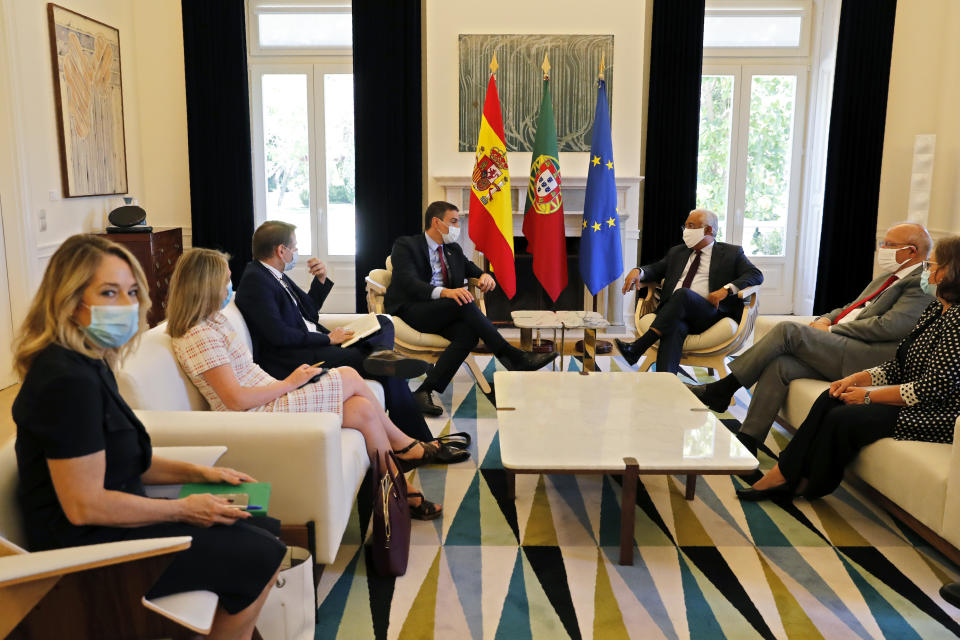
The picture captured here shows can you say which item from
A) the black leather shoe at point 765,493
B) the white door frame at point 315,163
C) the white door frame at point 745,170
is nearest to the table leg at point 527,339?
the black leather shoe at point 765,493

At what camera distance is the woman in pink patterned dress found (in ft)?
8.89

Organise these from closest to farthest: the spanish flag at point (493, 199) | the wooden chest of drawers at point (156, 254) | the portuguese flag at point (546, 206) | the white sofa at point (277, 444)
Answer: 1. the white sofa at point (277, 444)
2. the wooden chest of drawers at point (156, 254)
3. the spanish flag at point (493, 199)
4. the portuguese flag at point (546, 206)

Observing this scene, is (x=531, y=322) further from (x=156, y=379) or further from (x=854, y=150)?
(x=854, y=150)

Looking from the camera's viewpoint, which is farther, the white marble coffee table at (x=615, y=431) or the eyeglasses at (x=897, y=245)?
the eyeglasses at (x=897, y=245)

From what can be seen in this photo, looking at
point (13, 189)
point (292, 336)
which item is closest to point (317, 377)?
point (292, 336)

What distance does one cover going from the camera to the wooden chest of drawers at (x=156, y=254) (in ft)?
19.4

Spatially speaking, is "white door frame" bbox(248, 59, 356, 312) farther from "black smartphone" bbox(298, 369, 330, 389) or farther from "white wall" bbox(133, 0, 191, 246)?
"black smartphone" bbox(298, 369, 330, 389)

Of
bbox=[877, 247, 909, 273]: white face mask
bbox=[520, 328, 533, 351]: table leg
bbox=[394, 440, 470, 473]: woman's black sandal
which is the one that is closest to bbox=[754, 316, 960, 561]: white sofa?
bbox=[877, 247, 909, 273]: white face mask

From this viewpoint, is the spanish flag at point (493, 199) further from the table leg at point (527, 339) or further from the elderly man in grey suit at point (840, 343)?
the elderly man in grey suit at point (840, 343)

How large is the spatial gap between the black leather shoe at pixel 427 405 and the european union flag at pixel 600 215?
216 centimetres

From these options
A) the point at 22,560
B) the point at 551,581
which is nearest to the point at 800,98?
the point at 551,581

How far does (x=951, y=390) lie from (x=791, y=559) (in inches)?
34.0

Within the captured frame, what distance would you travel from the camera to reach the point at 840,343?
12.7 feet

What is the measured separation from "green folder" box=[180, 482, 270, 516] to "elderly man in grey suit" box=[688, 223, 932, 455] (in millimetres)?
2562
